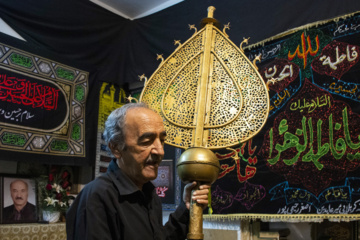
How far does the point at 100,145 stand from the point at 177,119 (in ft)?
6.56

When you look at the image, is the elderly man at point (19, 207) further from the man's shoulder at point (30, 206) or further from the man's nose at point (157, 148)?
the man's nose at point (157, 148)

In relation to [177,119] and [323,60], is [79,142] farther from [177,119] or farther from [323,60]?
[323,60]

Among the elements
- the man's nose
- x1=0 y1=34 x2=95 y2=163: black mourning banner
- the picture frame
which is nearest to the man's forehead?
x1=0 y1=34 x2=95 y2=163: black mourning banner

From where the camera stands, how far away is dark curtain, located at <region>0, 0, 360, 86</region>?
2.54 m

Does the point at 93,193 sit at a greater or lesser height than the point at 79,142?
lesser

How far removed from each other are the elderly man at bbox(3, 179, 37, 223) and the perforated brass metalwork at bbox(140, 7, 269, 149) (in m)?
1.76

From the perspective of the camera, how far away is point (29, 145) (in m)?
2.75

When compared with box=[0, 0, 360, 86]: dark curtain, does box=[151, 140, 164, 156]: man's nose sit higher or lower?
lower

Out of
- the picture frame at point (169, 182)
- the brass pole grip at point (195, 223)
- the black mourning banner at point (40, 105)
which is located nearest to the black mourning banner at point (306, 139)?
the picture frame at point (169, 182)

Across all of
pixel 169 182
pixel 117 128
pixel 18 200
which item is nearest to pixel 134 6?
pixel 169 182

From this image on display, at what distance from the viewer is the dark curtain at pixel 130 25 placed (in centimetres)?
254

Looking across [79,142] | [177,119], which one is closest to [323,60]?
[177,119]

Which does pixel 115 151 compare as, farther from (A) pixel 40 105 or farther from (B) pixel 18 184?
(B) pixel 18 184

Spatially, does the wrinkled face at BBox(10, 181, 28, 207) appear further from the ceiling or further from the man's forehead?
the ceiling
